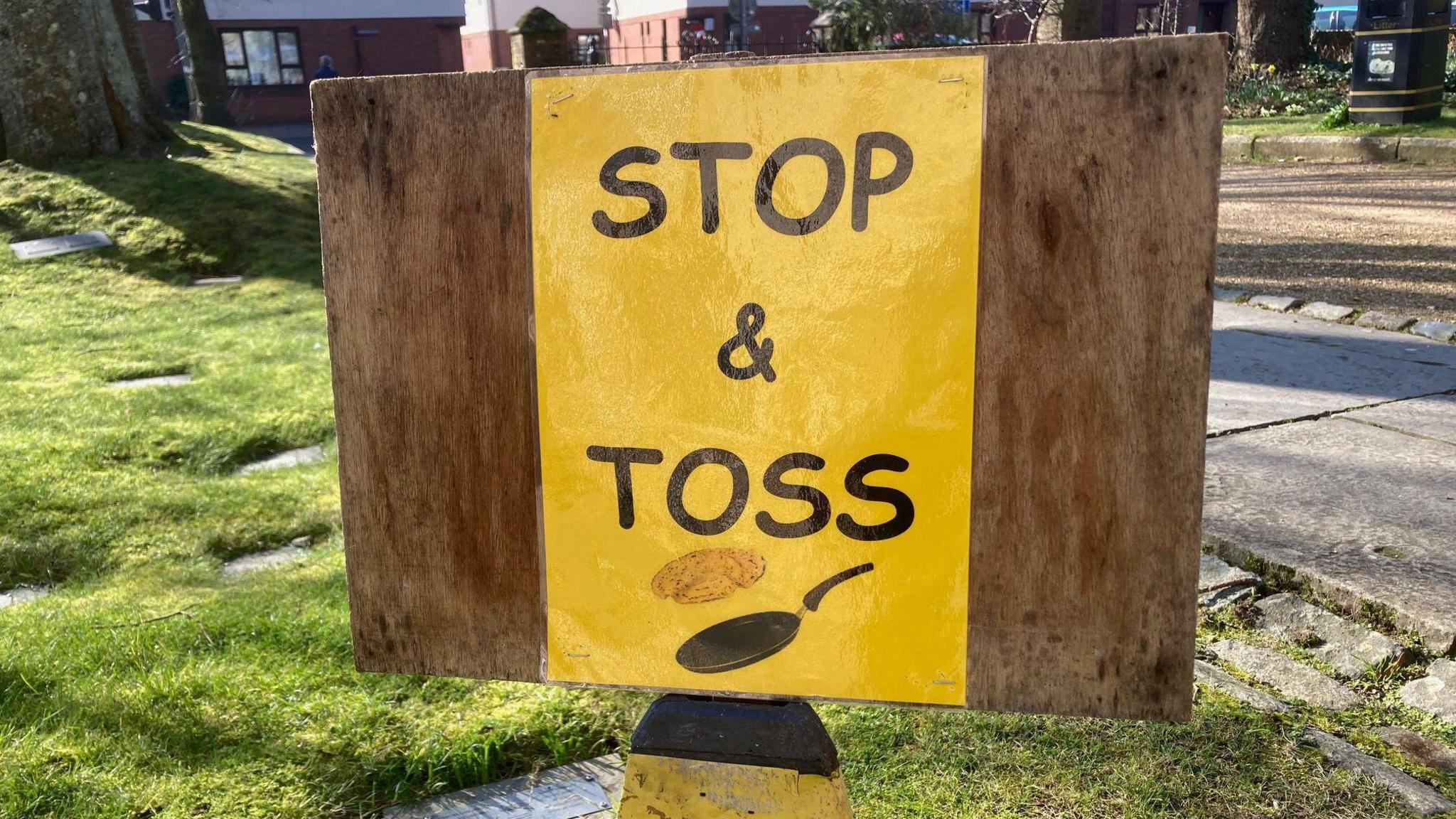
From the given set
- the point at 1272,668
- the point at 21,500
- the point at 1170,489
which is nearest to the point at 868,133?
the point at 1170,489

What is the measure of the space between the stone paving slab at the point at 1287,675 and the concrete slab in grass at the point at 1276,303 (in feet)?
13.4

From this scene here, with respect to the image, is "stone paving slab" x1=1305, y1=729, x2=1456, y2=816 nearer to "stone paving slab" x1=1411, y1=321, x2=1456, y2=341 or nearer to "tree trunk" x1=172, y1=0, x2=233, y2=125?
"stone paving slab" x1=1411, y1=321, x2=1456, y2=341

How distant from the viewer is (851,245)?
1359 millimetres

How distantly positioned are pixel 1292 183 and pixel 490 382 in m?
11.8

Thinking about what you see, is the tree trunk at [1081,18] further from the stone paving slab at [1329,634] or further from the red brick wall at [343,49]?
the red brick wall at [343,49]

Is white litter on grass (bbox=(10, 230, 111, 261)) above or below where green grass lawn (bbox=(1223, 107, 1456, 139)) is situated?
below

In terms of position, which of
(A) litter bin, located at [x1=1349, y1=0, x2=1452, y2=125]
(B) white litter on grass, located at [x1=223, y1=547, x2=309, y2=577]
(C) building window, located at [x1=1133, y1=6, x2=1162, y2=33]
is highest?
(C) building window, located at [x1=1133, y1=6, x2=1162, y2=33]

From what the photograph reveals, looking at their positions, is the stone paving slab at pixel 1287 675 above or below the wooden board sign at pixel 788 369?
below

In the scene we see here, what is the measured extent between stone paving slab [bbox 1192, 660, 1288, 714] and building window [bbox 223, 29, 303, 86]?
32.2 meters

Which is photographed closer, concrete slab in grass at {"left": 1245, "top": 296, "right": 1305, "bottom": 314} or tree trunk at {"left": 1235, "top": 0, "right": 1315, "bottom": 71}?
concrete slab in grass at {"left": 1245, "top": 296, "right": 1305, "bottom": 314}

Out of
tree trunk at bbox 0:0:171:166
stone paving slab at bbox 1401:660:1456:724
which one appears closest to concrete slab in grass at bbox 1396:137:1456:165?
stone paving slab at bbox 1401:660:1456:724

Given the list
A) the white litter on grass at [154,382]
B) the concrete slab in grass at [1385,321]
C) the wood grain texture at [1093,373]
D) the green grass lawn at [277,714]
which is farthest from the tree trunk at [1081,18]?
the wood grain texture at [1093,373]

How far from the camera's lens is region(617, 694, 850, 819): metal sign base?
144 centimetres

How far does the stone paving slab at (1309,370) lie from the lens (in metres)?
4.35
